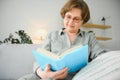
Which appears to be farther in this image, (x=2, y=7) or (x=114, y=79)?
(x=2, y=7)

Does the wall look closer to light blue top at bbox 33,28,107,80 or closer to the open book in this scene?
light blue top at bbox 33,28,107,80

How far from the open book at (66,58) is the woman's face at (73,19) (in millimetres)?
291

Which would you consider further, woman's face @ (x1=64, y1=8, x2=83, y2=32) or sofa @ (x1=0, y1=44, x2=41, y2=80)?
sofa @ (x1=0, y1=44, x2=41, y2=80)

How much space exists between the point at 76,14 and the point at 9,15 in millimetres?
3302

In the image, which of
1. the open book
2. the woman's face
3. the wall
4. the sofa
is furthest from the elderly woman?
the wall

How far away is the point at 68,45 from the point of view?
1.06 metres

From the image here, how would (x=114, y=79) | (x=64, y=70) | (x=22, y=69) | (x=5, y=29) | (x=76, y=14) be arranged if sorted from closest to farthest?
(x=114, y=79)
(x=64, y=70)
(x=76, y=14)
(x=22, y=69)
(x=5, y=29)

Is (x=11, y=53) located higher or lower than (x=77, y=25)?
lower

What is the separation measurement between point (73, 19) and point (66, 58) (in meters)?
0.39

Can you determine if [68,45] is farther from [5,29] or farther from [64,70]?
[5,29]

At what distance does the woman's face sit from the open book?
0.29 meters

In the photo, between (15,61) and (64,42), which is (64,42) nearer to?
(64,42)

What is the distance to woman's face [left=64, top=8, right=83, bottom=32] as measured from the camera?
Answer: 103 cm

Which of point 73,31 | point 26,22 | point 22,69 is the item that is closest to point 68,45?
point 73,31
